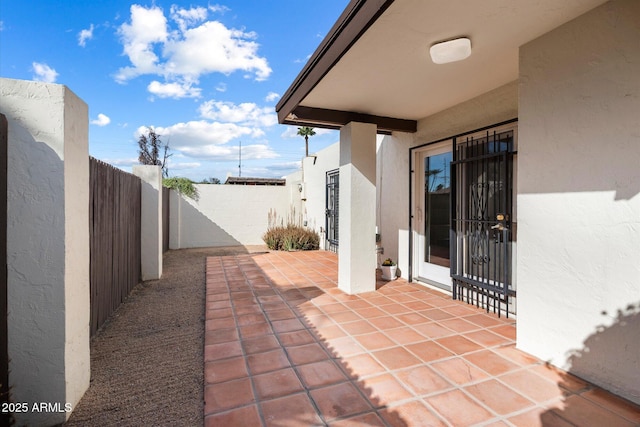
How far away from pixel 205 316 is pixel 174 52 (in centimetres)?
881

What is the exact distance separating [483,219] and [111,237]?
15.5 feet

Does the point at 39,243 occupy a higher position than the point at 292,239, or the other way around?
the point at 39,243

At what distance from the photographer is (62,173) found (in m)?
1.77

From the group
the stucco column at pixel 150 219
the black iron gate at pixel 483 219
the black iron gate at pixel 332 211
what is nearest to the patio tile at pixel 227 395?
the black iron gate at pixel 483 219

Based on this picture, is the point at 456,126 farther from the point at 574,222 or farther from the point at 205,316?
the point at 205,316

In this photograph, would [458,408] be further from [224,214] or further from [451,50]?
[224,214]

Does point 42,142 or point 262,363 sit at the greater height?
point 42,142

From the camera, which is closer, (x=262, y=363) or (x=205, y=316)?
(x=262, y=363)

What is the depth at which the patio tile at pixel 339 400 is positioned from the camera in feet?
6.14

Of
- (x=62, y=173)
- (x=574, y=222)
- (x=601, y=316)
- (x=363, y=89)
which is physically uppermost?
(x=363, y=89)

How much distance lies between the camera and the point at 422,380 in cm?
221

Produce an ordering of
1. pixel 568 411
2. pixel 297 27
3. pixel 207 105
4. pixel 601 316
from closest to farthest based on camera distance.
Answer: pixel 568 411
pixel 601 316
pixel 297 27
pixel 207 105

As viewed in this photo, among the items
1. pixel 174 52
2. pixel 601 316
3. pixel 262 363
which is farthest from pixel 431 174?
pixel 174 52

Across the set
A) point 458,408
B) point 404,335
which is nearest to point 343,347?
point 404,335
